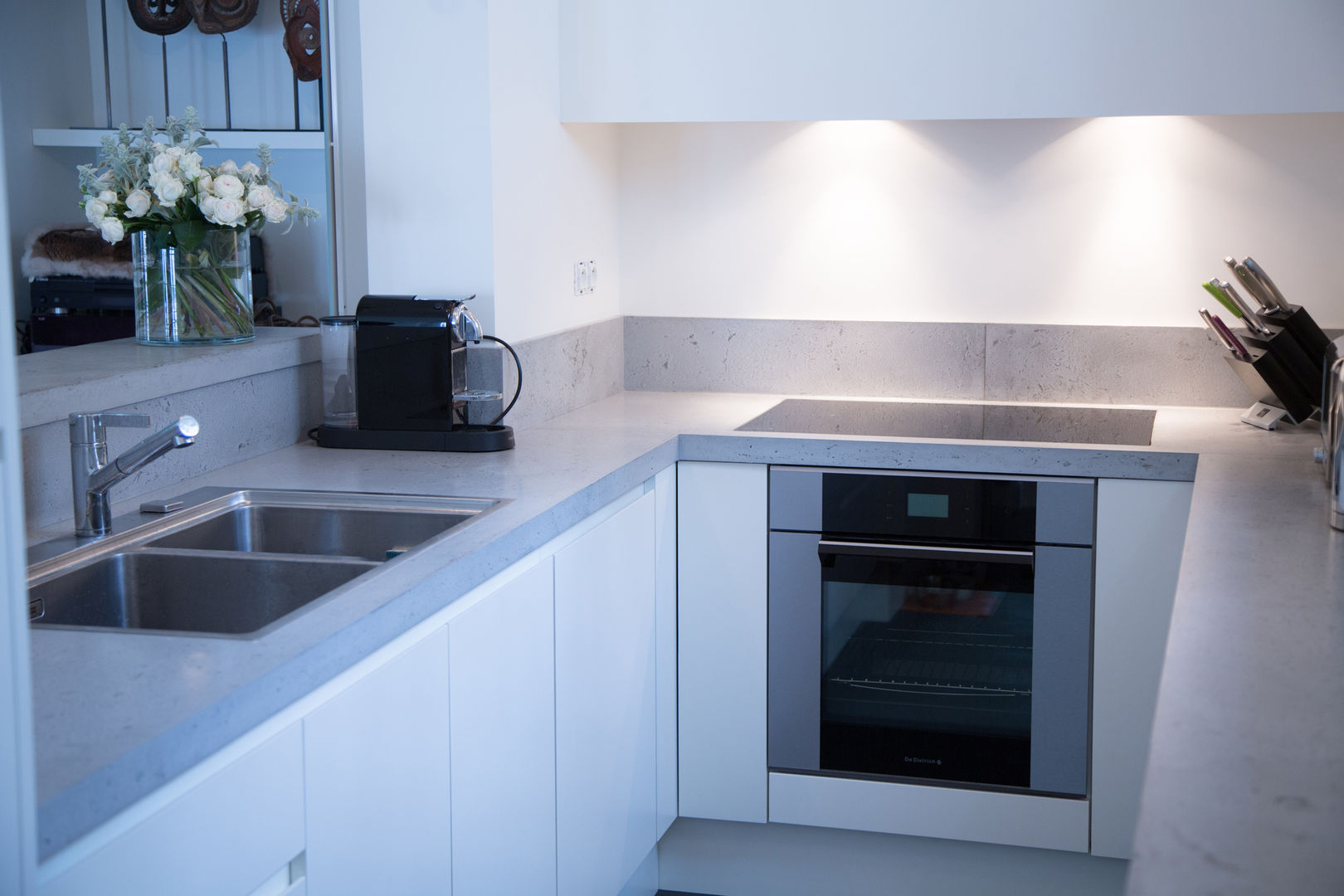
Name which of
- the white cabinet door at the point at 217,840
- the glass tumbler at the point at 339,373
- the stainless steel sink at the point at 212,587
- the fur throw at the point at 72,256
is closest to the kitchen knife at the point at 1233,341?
the glass tumbler at the point at 339,373

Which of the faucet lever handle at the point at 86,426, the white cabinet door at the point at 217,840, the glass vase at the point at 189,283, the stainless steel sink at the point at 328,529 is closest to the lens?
the white cabinet door at the point at 217,840

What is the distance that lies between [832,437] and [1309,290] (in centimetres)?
119

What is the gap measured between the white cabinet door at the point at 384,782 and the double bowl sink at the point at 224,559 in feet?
0.56

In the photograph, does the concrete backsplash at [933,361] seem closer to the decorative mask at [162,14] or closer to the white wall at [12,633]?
the decorative mask at [162,14]

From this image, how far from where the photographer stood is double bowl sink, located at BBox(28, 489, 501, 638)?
168 cm

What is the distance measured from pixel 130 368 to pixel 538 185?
40.4 inches

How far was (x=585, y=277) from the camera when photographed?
3070mm

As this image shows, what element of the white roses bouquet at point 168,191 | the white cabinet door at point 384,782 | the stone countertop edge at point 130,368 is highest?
the white roses bouquet at point 168,191

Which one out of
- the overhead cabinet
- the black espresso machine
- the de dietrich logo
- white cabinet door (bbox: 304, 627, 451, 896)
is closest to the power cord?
the black espresso machine

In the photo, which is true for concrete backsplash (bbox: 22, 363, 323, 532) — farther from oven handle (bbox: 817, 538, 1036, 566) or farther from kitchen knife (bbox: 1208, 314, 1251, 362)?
kitchen knife (bbox: 1208, 314, 1251, 362)

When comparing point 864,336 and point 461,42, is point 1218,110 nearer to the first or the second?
point 864,336

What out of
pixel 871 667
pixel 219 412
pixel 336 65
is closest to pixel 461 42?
pixel 336 65

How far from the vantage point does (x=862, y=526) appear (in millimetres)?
2611

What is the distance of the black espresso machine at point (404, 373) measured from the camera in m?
2.43
